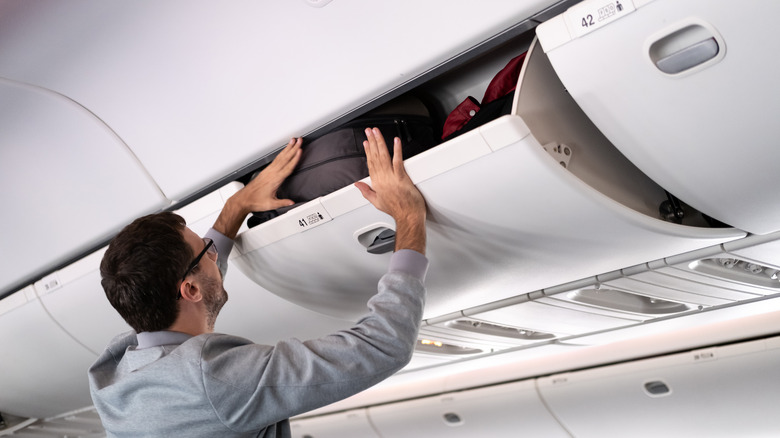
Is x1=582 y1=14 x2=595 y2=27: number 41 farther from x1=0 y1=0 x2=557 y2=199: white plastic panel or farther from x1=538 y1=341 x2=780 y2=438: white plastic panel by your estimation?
x1=538 y1=341 x2=780 y2=438: white plastic panel

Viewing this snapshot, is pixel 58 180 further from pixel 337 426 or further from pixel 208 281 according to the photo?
pixel 337 426

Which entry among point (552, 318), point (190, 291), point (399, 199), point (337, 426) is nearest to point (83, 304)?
point (190, 291)

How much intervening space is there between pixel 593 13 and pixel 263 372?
122cm

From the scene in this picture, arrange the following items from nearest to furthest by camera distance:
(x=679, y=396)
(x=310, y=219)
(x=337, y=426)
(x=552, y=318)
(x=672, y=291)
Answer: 1. (x=310, y=219)
2. (x=672, y=291)
3. (x=552, y=318)
4. (x=679, y=396)
5. (x=337, y=426)

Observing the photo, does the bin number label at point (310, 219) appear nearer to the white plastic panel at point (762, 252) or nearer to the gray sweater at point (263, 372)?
the gray sweater at point (263, 372)

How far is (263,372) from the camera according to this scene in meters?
2.03

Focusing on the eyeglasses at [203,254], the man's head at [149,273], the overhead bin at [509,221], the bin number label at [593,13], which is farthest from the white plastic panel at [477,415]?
the bin number label at [593,13]

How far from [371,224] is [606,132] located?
31.3 inches

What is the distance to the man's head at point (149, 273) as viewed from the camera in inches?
86.0

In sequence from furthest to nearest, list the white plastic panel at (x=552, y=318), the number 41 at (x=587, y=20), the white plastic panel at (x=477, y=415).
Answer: the white plastic panel at (x=477, y=415) → the white plastic panel at (x=552, y=318) → the number 41 at (x=587, y=20)

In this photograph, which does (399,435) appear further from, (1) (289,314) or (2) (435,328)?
(1) (289,314)

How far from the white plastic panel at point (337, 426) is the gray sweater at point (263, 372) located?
397cm

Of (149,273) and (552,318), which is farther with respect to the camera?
(552,318)

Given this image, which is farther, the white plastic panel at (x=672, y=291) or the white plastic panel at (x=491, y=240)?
the white plastic panel at (x=672, y=291)
